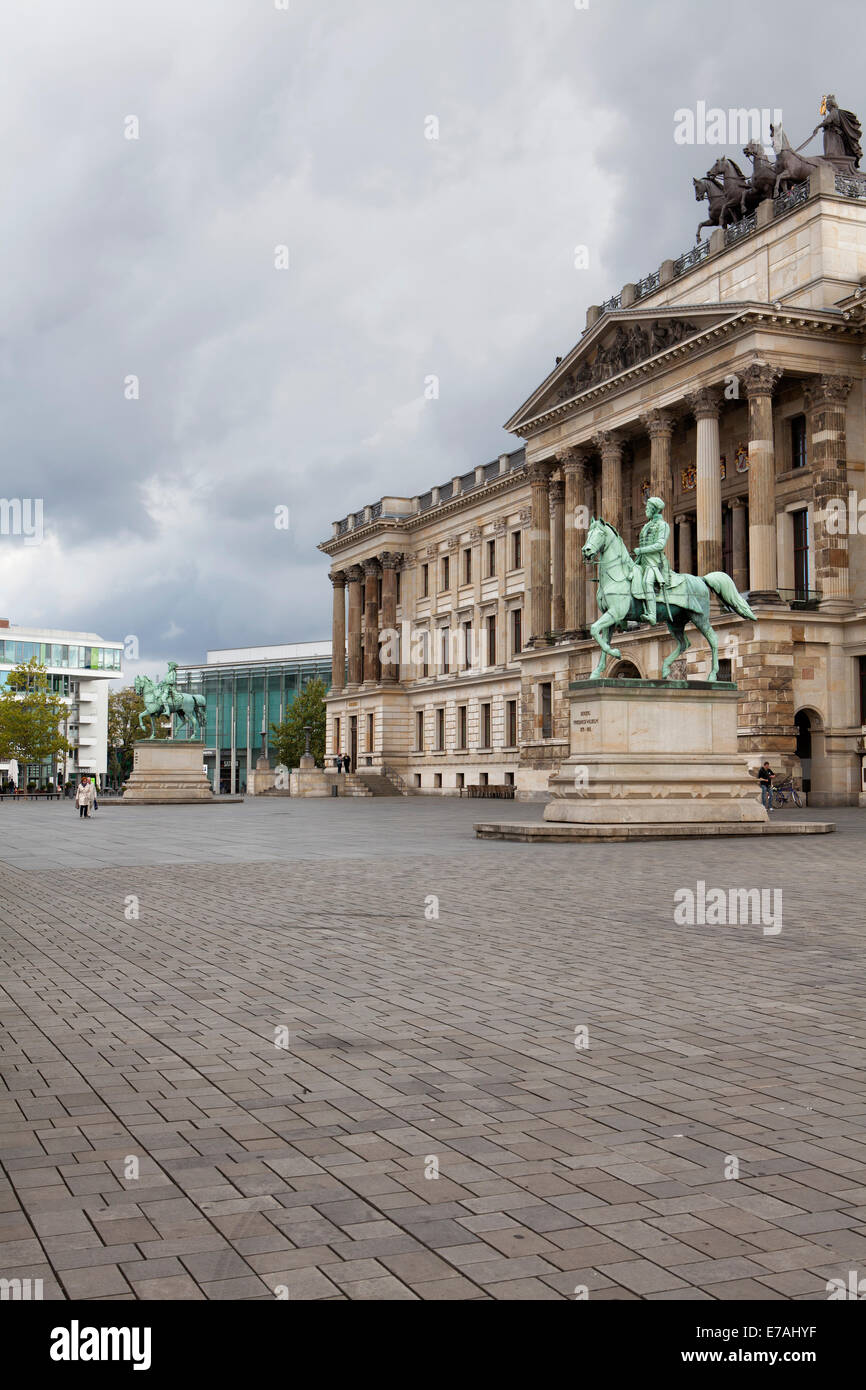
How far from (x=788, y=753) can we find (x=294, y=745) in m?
78.8

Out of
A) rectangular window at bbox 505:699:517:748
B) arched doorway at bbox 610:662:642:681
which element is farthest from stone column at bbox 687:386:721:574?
rectangular window at bbox 505:699:517:748

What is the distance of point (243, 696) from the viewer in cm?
14988

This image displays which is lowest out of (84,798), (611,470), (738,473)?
(84,798)

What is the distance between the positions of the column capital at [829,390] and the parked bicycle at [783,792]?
14.7 meters

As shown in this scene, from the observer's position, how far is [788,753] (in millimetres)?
47188

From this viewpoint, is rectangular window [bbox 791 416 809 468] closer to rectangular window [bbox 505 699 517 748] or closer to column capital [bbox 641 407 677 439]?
column capital [bbox 641 407 677 439]

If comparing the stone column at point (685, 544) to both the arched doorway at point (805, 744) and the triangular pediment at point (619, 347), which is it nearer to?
the triangular pediment at point (619, 347)

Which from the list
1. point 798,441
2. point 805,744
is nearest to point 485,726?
point 798,441

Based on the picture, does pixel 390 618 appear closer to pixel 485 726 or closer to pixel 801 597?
pixel 485 726

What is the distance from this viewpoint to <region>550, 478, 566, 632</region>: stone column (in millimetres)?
66438

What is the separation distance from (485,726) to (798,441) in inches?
1407

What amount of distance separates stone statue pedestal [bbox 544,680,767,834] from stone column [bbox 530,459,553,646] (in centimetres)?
3877
